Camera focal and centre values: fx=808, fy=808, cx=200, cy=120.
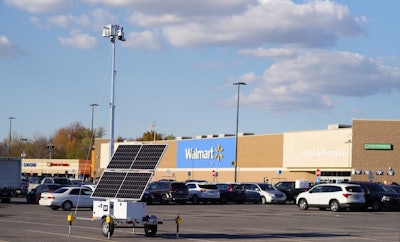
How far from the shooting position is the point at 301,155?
85688mm

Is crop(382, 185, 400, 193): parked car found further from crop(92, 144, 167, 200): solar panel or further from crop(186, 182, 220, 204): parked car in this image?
crop(92, 144, 167, 200): solar panel

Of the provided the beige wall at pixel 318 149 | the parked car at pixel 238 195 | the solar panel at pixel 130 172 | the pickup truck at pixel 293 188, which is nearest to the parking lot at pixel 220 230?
the solar panel at pixel 130 172

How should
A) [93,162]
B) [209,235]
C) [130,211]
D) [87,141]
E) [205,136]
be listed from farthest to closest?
[87,141] → [93,162] → [205,136] → [209,235] → [130,211]

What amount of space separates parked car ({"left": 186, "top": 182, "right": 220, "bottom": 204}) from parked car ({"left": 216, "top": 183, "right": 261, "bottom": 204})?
0.71 metres

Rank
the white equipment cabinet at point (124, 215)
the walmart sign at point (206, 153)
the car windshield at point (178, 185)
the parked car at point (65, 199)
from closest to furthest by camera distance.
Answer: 1. the white equipment cabinet at point (124, 215)
2. the parked car at point (65, 199)
3. the car windshield at point (178, 185)
4. the walmart sign at point (206, 153)

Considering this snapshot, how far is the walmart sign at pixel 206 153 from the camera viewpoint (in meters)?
94.2

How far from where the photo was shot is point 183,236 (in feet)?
79.0

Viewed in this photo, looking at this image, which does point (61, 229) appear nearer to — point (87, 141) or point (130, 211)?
point (130, 211)

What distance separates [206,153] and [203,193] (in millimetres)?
42454

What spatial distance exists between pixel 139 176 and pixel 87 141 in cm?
14820

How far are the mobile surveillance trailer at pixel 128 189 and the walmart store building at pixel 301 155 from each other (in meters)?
50.1

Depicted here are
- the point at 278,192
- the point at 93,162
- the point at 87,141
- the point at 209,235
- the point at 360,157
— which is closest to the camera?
the point at 209,235

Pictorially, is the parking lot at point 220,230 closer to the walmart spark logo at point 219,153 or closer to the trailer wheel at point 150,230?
the trailer wheel at point 150,230

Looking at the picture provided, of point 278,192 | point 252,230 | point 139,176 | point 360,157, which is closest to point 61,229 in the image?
point 139,176
